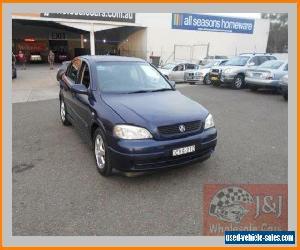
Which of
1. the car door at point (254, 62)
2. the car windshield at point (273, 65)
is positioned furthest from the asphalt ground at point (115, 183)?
the car door at point (254, 62)

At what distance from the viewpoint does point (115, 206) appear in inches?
153

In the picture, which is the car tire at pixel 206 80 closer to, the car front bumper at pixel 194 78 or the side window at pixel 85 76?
the car front bumper at pixel 194 78

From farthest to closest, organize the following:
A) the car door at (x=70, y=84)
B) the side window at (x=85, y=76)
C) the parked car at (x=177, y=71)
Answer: the parked car at (x=177, y=71)
the car door at (x=70, y=84)
the side window at (x=85, y=76)

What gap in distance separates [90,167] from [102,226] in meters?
1.70

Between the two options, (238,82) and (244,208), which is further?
(238,82)

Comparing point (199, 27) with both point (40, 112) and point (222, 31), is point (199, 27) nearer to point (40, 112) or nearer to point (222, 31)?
point (222, 31)

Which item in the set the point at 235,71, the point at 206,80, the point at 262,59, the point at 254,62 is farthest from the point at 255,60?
the point at 206,80

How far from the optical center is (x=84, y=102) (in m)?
5.38

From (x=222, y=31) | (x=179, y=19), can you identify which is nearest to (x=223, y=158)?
(x=179, y=19)

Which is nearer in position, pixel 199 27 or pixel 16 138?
pixel 16 138

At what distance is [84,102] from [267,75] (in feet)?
Answer: 33.8

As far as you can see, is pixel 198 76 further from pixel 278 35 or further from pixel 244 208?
pixel 278 35

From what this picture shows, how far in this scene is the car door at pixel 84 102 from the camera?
5.19 metres

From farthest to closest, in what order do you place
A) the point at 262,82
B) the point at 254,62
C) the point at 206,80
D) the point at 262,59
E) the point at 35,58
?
1. the point at 35,58
2. the point at 206,80
3. the point at 262,59
4. the point at 254,62
5. the point at 262,82
